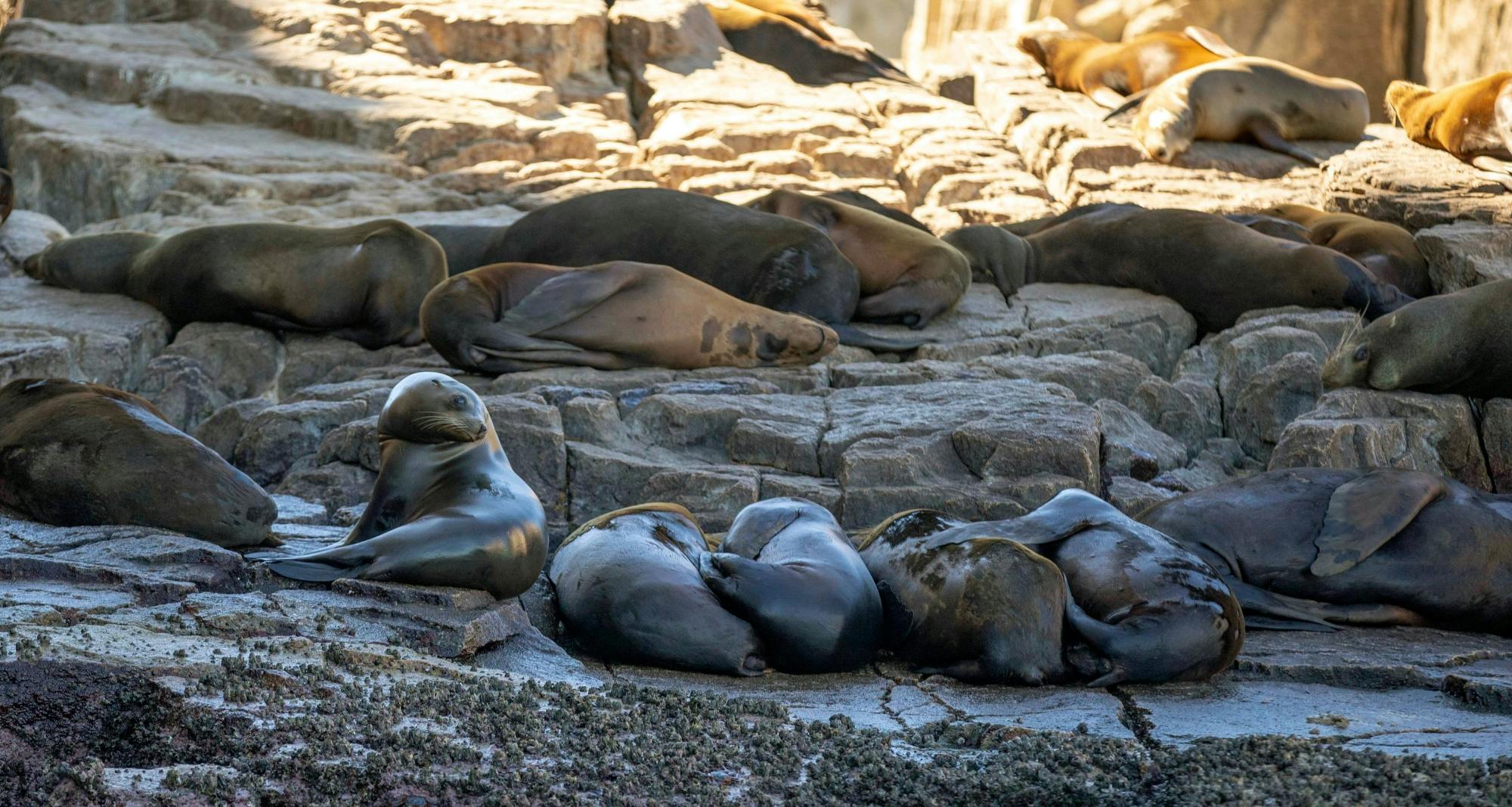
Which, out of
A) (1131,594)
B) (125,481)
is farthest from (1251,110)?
(125,481)

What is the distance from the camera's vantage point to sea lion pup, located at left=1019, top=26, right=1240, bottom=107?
1622cm

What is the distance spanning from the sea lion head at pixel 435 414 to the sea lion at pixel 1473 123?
359 inches

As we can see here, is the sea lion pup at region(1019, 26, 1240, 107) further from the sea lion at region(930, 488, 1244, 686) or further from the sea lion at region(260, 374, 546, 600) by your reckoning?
the sea lion at region(260, 374, 546, 600)

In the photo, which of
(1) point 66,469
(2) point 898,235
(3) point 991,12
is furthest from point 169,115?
(3) point 991,12

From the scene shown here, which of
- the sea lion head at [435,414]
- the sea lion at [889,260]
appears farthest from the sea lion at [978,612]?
the sea lion at [889,260]

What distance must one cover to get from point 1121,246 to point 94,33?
1075 centimetres

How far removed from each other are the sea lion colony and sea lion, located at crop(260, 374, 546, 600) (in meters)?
0.01

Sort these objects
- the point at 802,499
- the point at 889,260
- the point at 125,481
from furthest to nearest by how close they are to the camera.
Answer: the point at 889,260 < the point at 802,499 < the point at 125,481

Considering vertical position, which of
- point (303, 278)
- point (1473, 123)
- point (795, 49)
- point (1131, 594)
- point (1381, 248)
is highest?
point (1473, 123)

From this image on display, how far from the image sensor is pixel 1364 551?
5.15 meters

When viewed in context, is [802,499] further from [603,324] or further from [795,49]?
[795,49]

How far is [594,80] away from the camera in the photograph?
15750 mm

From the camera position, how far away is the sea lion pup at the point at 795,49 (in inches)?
666

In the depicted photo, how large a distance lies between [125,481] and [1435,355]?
5.68 m
